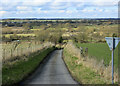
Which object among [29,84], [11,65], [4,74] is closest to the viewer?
[29,84]

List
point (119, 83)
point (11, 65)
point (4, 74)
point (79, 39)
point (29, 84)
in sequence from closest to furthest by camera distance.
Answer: point (119, 83), point (29, 84), point (4, 74), point (11, 65), point (79, 39)

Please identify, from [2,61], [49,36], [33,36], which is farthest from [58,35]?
[2,61]

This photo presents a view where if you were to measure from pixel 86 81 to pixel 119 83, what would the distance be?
1.92m

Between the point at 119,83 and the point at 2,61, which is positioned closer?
the point at 119,83

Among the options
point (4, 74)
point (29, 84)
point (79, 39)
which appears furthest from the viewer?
point (79, 39)

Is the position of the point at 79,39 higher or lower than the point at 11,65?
lower

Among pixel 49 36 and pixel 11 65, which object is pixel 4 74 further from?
pixel 49 36

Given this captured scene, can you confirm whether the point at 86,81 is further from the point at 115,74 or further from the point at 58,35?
the point at 58,35

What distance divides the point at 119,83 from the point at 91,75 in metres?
2.88

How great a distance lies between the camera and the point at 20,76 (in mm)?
13250

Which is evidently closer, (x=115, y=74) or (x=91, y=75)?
(x=115, y=74)

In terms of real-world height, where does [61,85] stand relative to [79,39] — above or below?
above

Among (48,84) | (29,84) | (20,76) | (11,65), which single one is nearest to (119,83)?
(48,84)

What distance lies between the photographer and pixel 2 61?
15.7 m
